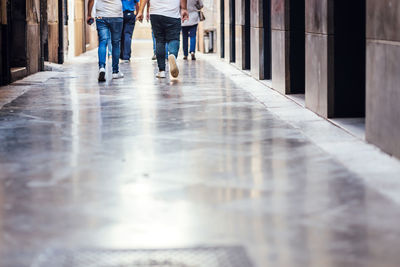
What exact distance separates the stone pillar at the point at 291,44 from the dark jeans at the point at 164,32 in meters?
3.21

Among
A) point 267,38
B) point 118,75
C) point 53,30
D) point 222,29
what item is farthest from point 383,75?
point 222,29

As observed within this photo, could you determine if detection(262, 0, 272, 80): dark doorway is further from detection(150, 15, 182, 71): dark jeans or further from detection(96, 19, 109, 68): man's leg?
detection(96, 19, 109, 68): man's leg

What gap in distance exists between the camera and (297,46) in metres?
11.8

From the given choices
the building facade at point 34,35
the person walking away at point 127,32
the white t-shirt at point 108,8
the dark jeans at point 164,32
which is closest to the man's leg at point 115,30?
the white t-shirt at point 108,8

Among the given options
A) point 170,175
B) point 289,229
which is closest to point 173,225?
point 289,229

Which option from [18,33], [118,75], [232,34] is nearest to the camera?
[118,75]

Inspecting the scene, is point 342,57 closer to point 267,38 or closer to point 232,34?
point 267,38

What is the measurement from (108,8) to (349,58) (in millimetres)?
6879

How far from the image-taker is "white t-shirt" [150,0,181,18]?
1483 cm

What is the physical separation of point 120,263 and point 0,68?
404 inches

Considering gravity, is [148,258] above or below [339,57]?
below

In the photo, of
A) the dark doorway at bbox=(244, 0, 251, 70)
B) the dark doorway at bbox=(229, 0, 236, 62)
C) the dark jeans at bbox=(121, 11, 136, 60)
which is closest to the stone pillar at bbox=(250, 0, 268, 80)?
the dark doorway at bbox=(244, 0, 251, 70)

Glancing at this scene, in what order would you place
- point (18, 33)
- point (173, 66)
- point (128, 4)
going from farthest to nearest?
1. point (128, 4)
2. point (18, 33)
3. point (173, 66)

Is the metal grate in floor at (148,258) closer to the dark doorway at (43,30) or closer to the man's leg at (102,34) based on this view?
the man's leg at (102,34)
